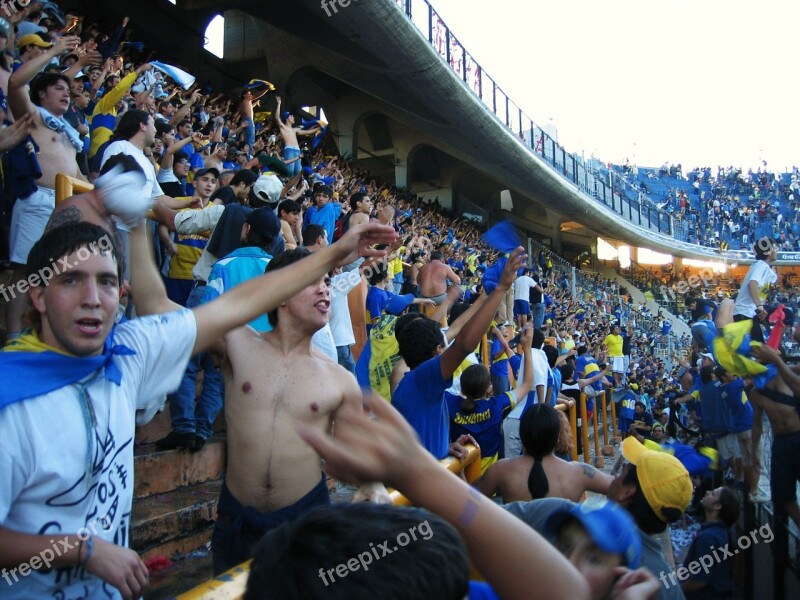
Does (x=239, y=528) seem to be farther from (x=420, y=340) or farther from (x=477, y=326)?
(x=420, y=340)

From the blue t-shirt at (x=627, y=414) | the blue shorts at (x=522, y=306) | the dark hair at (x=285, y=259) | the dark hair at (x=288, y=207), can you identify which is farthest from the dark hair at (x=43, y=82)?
the blue t-shirt at (x=627, y=414)

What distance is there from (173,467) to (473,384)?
1834 mm

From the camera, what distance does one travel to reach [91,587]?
1472mm

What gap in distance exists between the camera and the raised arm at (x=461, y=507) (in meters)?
1.06

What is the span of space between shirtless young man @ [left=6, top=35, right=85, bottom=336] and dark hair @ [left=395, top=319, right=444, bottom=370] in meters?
2.13

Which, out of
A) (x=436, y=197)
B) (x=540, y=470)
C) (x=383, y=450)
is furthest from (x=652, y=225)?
(x=383, y=450)

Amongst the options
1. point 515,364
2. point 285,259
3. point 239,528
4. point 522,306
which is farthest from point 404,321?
point 522,306

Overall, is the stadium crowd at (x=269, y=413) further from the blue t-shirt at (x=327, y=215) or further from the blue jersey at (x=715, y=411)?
the blue jersey at (x=715, y=411)

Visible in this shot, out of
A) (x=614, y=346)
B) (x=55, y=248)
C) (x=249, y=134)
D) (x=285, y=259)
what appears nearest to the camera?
(x=55, y=248)

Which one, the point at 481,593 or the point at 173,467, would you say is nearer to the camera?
the point at 481,593

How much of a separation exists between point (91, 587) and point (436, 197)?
2485 centimetres

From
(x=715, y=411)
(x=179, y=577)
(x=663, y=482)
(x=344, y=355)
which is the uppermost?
(x=344, y=355)

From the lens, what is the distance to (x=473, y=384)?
419 cm

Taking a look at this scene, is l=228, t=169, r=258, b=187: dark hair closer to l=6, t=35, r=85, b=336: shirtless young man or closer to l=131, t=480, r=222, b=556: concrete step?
l=6, t=35, r=85, b=336: shirtless young man
